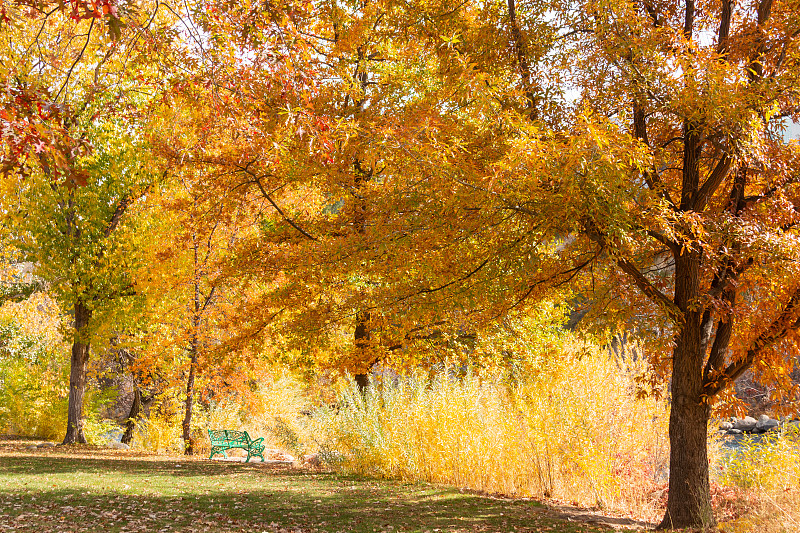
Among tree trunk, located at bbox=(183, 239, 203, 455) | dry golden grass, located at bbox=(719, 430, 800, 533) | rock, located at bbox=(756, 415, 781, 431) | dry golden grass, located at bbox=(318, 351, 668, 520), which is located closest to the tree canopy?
dry golden grass, located at bbox=(719, 430, 800, 533)

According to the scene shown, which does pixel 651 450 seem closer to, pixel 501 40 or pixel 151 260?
pixel 501 40

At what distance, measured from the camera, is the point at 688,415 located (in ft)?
21.5

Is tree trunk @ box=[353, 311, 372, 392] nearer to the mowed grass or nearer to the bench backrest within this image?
the mowed grass

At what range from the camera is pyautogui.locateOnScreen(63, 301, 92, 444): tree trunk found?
15461 mm

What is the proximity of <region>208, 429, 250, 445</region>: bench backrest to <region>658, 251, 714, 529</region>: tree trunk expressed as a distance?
9.91m

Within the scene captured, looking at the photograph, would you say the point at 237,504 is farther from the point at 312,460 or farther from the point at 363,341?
the point at 312,460

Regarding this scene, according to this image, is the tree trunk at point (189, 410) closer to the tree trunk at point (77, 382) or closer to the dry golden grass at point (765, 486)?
the tree trunk at point (77, 382)

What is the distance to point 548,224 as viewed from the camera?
5457 mm

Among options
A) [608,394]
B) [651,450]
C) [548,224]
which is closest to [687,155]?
[548,224]

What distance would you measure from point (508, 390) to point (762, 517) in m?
4.15

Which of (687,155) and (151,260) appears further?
(151,260)

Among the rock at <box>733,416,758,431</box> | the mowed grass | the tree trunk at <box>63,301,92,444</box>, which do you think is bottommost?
the rock at <box>733,416,758,431</box>

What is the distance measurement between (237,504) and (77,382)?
1046cm

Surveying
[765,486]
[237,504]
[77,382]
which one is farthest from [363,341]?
Result: [77,382]
